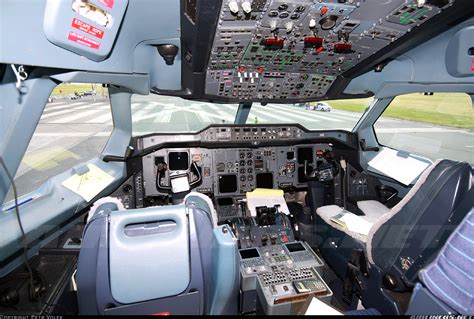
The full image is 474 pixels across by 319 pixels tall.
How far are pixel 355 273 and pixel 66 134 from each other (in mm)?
2745

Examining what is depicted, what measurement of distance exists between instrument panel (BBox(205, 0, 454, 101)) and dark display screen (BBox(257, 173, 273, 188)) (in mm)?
1001

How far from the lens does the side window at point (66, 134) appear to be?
5.42 ft

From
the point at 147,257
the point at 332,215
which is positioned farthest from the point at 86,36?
the point at 332,215

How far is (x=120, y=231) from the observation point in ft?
3.37

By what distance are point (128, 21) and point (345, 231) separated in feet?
7.84

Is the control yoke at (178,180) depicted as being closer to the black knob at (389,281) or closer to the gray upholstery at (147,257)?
the gray upholstery at (147,257)

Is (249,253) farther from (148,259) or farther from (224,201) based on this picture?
(148,259)

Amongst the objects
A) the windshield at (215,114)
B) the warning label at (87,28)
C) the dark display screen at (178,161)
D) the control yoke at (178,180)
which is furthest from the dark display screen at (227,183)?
the warning label at (87,28)

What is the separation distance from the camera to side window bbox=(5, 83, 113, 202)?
65.0 inches

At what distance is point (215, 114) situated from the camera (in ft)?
11.2

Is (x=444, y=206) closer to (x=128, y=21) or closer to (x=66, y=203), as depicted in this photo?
(x=128, y=21)

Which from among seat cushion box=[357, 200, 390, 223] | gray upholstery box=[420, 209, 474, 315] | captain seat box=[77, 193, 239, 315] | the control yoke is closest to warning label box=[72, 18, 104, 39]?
captain seat box=[77, 193, 239, 315]

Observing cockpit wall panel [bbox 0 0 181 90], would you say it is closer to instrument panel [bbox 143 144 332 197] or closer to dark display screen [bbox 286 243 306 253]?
instrument panel [bbox 143 144 332 197]

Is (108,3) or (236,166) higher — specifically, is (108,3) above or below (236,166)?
above
